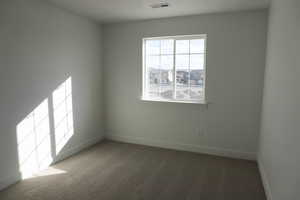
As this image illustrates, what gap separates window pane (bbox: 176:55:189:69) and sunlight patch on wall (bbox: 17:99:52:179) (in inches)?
93.9

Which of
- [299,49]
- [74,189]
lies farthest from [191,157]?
[299,49]

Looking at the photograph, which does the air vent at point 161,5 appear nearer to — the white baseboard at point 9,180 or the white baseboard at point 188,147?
the white baseboard at point 188,147

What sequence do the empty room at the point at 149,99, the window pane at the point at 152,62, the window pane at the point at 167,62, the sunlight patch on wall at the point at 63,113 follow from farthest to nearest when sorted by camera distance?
the window pane at the point at 152,62 < the window pane at the point at 167,62 < the sunlight patch on wall at the point at 63,113 < the empty room at the point at 149,99

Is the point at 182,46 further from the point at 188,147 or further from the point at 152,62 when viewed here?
the point at 188,147

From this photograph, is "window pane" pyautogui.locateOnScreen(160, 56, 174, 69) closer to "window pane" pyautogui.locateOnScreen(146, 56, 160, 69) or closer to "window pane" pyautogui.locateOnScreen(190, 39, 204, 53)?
"window pane" pyautogui.locateOnScreen(146, 56, 160, 69)

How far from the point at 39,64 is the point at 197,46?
2.65 meters

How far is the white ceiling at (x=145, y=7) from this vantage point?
290 centimetres

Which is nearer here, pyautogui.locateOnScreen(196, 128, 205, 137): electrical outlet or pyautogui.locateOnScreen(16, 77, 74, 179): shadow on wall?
pyautogui.locateOnScreen(16, 77, 74, 179): shadow on wall

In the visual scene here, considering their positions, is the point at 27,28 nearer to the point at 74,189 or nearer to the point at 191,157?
the point at 74,189

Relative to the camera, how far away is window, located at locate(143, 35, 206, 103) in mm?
3689

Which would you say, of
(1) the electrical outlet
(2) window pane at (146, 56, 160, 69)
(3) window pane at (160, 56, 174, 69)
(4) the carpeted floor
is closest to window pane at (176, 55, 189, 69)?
(3) window pane at (160, 56, 174, 69)

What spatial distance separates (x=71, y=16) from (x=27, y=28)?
92cm

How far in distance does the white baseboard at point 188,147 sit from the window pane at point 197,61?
1.49 metres

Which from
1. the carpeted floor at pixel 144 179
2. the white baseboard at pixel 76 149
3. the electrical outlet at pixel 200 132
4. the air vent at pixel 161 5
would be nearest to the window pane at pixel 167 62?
the air vent at pixel 161 5
